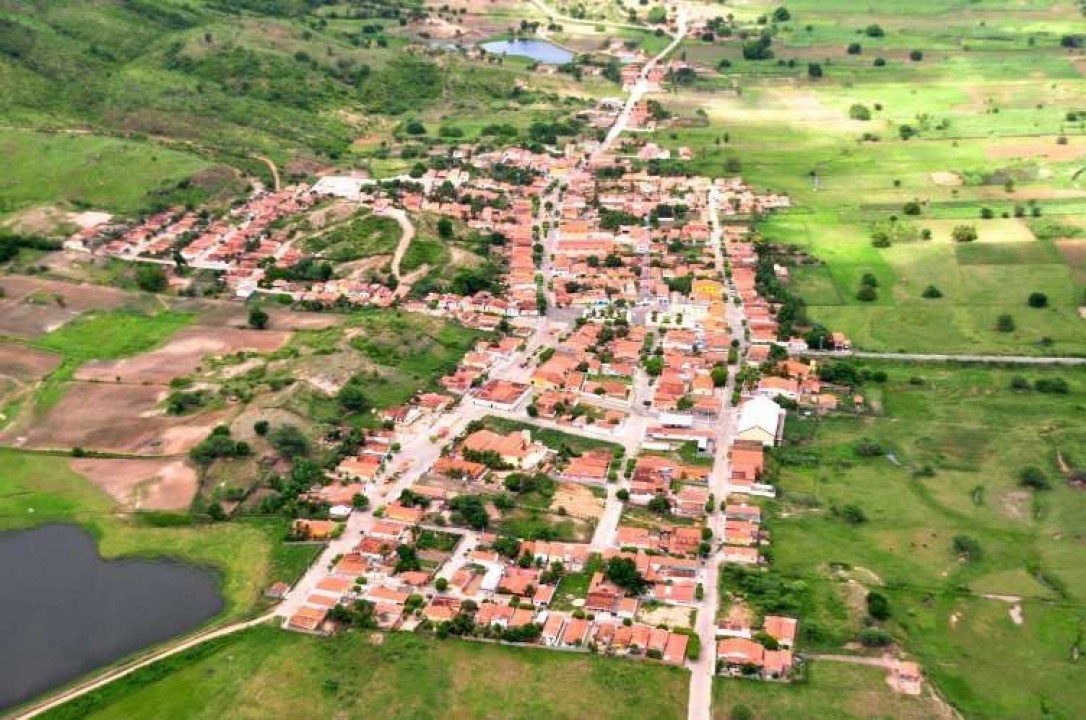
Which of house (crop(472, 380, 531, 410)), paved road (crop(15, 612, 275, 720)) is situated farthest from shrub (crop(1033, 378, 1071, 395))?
paved road (crop(15, 612, 275, 720))

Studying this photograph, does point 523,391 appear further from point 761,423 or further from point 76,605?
point 76,605

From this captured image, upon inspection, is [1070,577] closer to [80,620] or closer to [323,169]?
[80,620]

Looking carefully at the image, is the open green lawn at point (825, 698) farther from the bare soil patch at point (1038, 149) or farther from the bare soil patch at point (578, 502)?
the bare soil patch at point (1038, 149)

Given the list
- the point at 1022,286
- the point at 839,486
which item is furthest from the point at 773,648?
the point at 1022,286

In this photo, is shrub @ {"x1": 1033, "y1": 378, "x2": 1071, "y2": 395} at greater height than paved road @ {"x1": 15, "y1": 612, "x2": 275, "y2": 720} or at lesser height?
greater

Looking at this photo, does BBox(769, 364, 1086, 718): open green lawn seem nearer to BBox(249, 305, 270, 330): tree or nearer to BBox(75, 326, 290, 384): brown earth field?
BBox(75, 326, 290, 384): brown earth field

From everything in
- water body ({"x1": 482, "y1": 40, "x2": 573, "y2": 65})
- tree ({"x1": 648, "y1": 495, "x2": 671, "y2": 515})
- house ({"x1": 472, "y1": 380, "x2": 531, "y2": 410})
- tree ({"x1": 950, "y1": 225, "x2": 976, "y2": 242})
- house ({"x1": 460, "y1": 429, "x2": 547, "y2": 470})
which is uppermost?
water body ({"x1": 482, "y1": 40, "x2": 573, "y2": 65})

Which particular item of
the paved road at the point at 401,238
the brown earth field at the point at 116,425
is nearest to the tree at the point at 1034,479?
the paved road at the point at 401,238

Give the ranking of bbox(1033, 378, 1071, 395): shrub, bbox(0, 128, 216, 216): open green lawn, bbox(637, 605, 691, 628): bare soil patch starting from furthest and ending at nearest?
bbox(0, 128, 216, 216): open green lawn, bbox(1033, 378, 1071, 395): shrub, bbox(637, 605, 691, 628): bare soil patch
